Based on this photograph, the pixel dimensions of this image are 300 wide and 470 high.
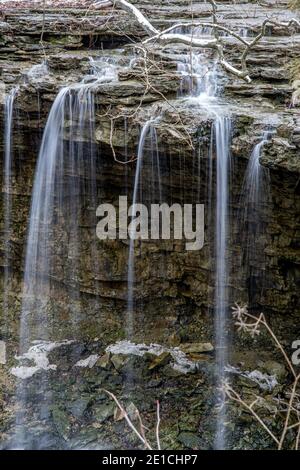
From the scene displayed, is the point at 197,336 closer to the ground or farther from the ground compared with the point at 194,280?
closer to the ground

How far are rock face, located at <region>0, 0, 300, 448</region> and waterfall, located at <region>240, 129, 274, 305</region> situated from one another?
0.06m

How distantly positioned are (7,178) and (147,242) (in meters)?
2.94

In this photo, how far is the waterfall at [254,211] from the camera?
22.4ft

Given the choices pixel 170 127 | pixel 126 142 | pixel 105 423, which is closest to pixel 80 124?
pixel 126 142

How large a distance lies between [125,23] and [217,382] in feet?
24.9

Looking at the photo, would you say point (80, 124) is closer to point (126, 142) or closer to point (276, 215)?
point (126, 142)

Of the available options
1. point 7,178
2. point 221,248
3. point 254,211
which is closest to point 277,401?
point 221,248

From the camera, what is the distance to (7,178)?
8.74 meters

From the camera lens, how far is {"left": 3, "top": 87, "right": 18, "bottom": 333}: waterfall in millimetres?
8011

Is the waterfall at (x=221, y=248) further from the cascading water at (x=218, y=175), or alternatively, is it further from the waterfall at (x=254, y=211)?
the waterfall at (x=254, y=211)

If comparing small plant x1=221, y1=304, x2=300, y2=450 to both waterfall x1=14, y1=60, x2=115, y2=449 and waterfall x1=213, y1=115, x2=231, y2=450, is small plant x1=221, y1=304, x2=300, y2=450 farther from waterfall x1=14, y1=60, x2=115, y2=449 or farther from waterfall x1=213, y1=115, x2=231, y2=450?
waterfall x1=14, y1=60, x2=115, y2=449

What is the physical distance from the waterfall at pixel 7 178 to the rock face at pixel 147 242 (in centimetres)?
5

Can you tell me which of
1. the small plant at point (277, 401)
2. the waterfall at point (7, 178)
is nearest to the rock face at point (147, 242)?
the waterfall at point (7, 178)

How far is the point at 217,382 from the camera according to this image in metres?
7.31
